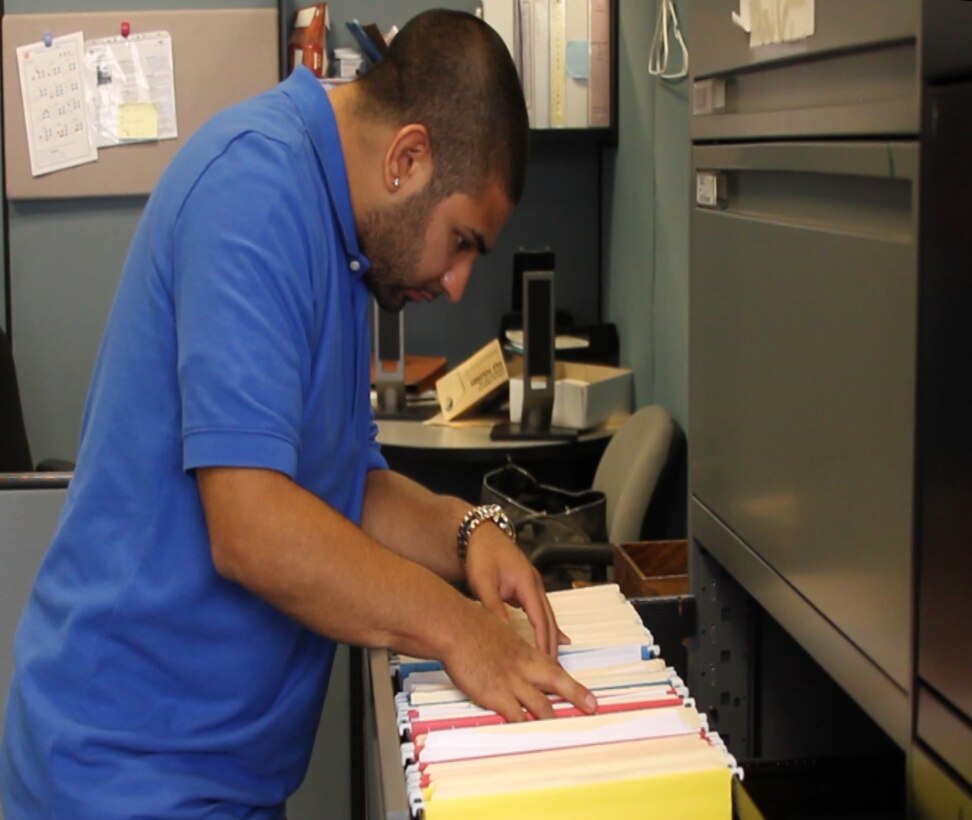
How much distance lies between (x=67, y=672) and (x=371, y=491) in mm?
382

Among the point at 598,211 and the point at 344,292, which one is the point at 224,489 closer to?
the point at 344,292

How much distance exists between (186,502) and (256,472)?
143 millimetres

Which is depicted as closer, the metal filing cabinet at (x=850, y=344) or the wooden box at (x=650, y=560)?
the metal filing cabinet at (x=850, y=344)

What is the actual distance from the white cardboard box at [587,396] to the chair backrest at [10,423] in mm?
1129

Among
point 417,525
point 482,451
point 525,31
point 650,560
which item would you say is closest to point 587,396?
point 482,451

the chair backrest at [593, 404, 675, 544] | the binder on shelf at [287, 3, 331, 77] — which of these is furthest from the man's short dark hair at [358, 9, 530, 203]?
the binder on shelf at [287, 3, 331, 77]

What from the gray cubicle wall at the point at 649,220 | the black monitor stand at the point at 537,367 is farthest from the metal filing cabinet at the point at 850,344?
the black monitor stand at the point at 537,367

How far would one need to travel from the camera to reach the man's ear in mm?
1149

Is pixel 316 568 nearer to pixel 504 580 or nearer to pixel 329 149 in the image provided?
pixel 504 580

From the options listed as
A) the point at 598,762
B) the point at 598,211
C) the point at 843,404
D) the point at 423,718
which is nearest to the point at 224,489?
the point at 423,718

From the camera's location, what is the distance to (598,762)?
2.96 feet

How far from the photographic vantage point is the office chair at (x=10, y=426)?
295 cm

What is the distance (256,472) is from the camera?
3.36ft

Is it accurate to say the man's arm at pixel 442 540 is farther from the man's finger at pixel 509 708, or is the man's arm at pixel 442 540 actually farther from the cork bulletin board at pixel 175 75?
the cork bulletin board at pixel 175 75
